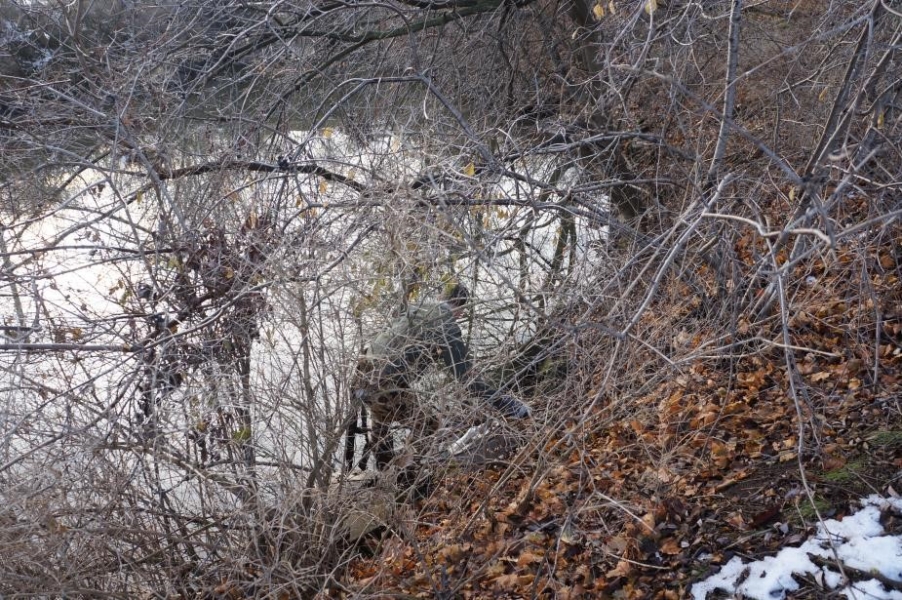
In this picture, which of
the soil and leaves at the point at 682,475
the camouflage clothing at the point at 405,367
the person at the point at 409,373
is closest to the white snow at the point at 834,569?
the soil and leaves at the point at 682,475

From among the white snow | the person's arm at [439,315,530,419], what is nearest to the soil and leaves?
the white snow

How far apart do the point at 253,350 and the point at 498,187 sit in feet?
6.13

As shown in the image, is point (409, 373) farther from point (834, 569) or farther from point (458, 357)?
point (834, 569)

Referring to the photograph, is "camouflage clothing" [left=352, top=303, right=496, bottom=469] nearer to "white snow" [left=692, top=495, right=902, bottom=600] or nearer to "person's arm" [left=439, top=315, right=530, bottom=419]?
"person's arm" [left=439, top=315, right=530, bottom=419]

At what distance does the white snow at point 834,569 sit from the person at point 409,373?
1251mm

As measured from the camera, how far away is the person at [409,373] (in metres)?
4.43

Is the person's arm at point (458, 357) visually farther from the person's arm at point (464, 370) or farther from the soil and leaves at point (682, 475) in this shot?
the soil and leaves at point (682, 475)

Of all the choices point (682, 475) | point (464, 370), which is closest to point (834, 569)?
point (682, 475)

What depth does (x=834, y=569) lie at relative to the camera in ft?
11.9

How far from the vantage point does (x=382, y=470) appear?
4.64 meters

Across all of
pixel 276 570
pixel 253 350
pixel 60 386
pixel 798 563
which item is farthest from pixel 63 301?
pixel 798 563

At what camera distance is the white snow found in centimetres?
349

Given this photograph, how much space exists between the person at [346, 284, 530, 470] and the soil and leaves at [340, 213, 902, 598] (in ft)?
1.10

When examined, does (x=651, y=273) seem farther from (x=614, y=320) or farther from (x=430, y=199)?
(x=430, y=199)
